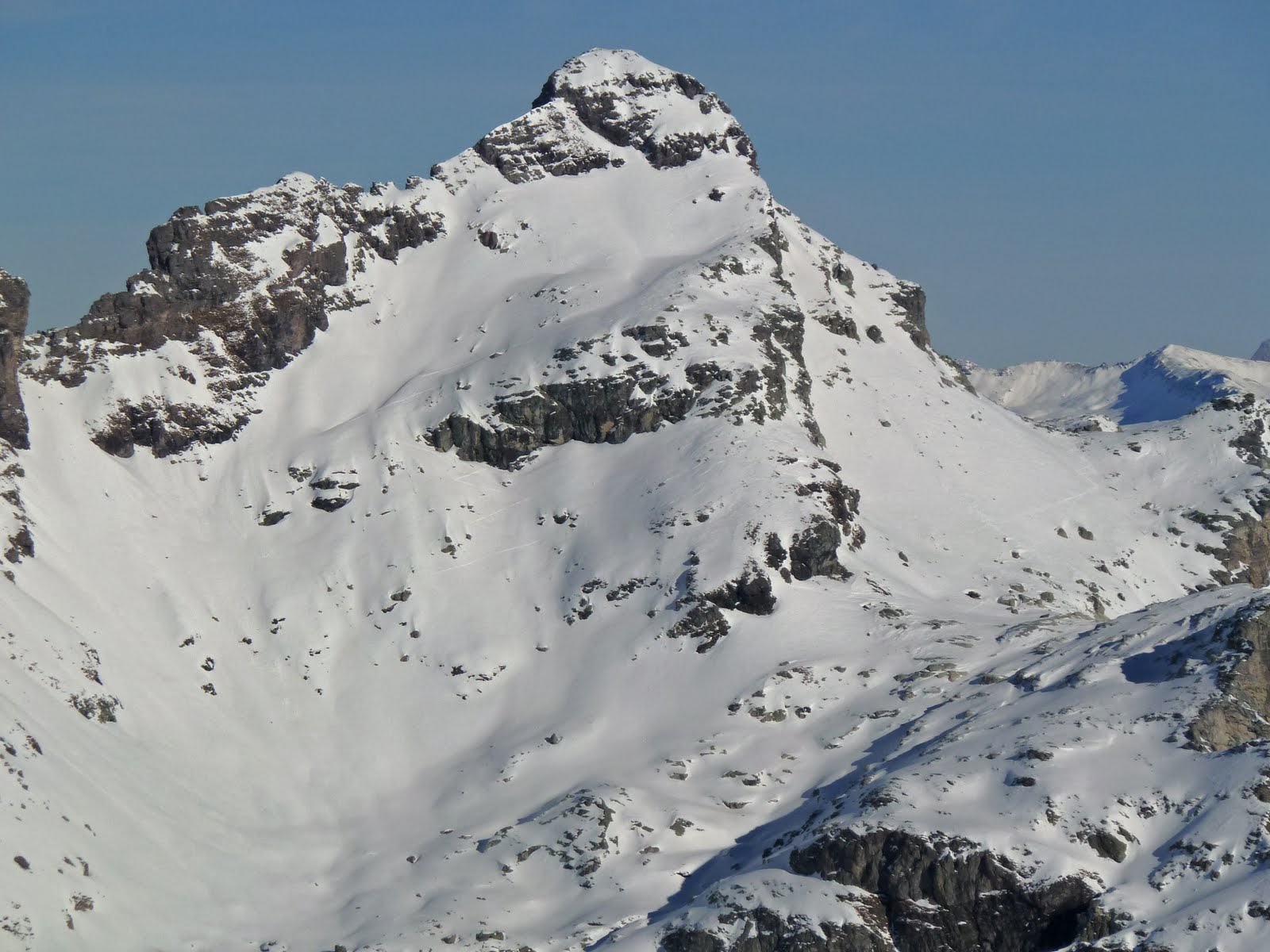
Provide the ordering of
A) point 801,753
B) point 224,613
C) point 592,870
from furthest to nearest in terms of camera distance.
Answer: point 224,613 → point 801,753 → point 592,870

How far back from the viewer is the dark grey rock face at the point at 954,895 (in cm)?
13388

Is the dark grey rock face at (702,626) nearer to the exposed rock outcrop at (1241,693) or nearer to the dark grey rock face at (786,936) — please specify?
the exposed rock outcrop at (1241,693)

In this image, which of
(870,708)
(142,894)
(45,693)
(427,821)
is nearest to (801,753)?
(870,708)

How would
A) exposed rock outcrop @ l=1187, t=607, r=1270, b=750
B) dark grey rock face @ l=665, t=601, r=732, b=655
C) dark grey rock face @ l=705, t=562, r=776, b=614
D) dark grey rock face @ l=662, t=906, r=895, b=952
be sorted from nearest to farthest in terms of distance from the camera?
1. dark grey rock face @ l=662, t=906, r=895, b=952
2. exposed rock outcrop @ l=1187, t=607, r=1270, b=750
3. dark grey rock face @ l=665, t=601, r=732, b=655
4. dark grey rock face @ l=705, t=562, r=776, b=614

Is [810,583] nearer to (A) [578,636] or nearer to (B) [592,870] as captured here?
(A) [578,636]

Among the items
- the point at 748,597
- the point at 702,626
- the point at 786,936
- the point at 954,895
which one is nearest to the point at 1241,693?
the point at 954,895

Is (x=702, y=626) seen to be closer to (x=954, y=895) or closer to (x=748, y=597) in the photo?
(x=748, y=597)

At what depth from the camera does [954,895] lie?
450 feet

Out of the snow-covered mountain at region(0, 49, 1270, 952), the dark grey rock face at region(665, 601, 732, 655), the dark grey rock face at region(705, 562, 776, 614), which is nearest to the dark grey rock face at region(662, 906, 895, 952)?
the snow-covered mountain at region(0, 49, 1270, 952)

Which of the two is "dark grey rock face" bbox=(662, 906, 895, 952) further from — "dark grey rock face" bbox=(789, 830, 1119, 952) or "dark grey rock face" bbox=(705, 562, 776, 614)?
"dark grey rock face" bbox=(705, 562, 776, 614)

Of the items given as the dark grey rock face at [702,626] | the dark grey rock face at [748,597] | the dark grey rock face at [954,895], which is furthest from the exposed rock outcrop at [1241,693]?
the dark grey rock face at [702,626]

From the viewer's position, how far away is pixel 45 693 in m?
176

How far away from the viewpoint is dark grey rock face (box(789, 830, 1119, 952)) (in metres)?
134

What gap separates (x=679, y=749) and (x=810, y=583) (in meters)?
26.9
